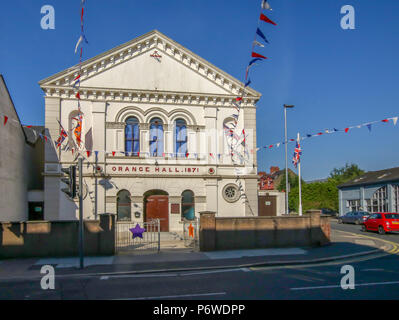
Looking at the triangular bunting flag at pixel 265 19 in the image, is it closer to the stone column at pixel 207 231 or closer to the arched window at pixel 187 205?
the stone column at pixel 207 231

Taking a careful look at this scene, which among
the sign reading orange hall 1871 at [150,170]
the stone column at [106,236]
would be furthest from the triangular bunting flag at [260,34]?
the sign reading orange hall 1871 at [150,170]

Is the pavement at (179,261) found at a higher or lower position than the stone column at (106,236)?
lower

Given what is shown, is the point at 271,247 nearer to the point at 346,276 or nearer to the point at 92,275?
the point at 346,276

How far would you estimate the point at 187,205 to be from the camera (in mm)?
22328

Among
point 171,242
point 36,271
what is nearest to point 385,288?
point 36,271

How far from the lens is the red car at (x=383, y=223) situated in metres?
23.0

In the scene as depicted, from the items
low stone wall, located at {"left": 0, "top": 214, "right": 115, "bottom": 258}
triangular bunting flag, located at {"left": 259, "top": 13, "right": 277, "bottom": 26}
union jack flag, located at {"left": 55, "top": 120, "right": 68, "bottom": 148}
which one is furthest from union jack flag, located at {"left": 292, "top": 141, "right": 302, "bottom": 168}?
union jack flag, located at {"left": 55, "top": 120, "right": 68, "bottom": 148}

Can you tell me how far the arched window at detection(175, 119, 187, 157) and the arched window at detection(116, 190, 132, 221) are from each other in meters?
4.22

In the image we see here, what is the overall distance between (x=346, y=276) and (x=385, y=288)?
1.34m

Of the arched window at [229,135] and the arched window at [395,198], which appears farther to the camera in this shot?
the arched window at [395,198]

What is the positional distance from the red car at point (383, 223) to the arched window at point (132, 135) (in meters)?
16.3

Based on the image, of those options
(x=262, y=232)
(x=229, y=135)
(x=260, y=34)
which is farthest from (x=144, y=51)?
(x=262, y=232)

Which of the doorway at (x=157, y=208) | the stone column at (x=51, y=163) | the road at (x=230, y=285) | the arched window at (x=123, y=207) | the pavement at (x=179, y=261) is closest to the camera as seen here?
the road at (x=230, y=285)
